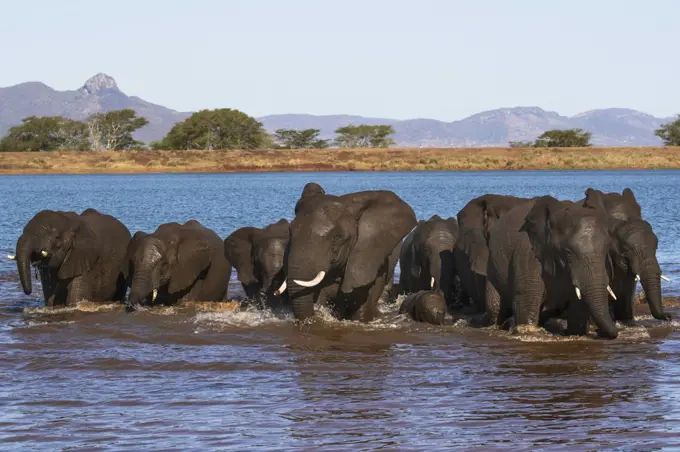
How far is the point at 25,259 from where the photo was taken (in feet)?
54.4

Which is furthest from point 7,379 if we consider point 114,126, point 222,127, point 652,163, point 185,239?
point 114,126

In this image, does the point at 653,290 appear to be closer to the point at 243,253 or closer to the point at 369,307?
the point at 369,307

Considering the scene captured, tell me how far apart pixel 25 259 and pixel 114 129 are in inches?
4858

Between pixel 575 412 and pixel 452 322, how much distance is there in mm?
5580

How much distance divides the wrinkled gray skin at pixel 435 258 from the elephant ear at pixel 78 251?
4.88m

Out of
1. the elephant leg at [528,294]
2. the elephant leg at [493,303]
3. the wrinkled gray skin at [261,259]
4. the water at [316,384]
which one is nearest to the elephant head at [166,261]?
the water at [316,384]

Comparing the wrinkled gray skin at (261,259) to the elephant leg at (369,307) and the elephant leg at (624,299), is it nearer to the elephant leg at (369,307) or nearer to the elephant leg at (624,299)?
the elephant leg at (369,307)

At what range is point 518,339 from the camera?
1420cm

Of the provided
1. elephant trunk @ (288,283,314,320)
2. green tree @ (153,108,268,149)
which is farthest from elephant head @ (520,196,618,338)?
green tree @ (153,108,268,149)

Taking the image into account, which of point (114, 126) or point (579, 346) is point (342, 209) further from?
point (114, 126)

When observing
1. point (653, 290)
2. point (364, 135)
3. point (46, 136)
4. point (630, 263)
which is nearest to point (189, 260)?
point (630, 263)

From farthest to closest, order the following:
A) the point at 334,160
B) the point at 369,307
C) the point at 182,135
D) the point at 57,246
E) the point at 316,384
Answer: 1. the point at 182,135
2. the point at 334,160
3. the point at 57,246
4. the point at 369,307
5. the point at 316,384

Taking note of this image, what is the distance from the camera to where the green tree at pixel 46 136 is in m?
132

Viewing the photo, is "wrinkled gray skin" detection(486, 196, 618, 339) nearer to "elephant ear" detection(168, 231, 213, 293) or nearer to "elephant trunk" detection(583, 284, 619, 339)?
"elephant trunk" detection(583, 284, 619, 339)
